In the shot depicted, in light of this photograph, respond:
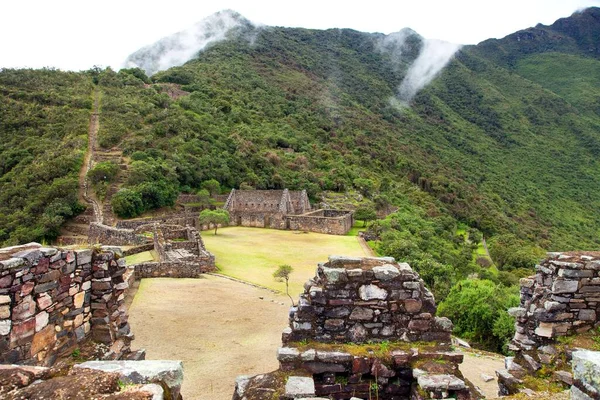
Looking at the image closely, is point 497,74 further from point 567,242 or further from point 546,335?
point 546,335

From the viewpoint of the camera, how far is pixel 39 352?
530 cm

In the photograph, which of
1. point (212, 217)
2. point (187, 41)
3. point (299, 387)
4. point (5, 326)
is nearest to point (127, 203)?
point (212, 217)

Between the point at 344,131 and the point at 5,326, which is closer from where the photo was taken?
the point at 5,326

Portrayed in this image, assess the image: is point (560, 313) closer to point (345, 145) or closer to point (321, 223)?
point (321, 223)

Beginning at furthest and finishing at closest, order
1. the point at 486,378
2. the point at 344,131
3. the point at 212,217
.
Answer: the point at 344,131 → the point at 212,217 → the point at 486,378

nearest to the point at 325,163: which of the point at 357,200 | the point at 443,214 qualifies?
the point at 357,200

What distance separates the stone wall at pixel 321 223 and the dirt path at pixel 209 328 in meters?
22.7

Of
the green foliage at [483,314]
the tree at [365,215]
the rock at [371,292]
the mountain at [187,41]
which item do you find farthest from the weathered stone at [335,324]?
the mountain at [187,41]

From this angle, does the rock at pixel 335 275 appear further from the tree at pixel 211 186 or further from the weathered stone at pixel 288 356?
the tree at pixel 211 186

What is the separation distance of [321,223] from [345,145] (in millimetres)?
51000

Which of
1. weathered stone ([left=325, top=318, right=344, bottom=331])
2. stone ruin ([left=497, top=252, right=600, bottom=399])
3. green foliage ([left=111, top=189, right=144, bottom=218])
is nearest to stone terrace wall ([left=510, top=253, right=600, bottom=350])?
stone ruin ([left=497, top=252, right=600, bottom=399])

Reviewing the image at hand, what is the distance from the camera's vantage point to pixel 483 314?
13930 mm

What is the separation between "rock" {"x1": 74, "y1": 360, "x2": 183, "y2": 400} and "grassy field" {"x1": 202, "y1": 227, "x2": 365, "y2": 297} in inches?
533

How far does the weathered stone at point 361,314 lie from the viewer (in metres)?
5.79
